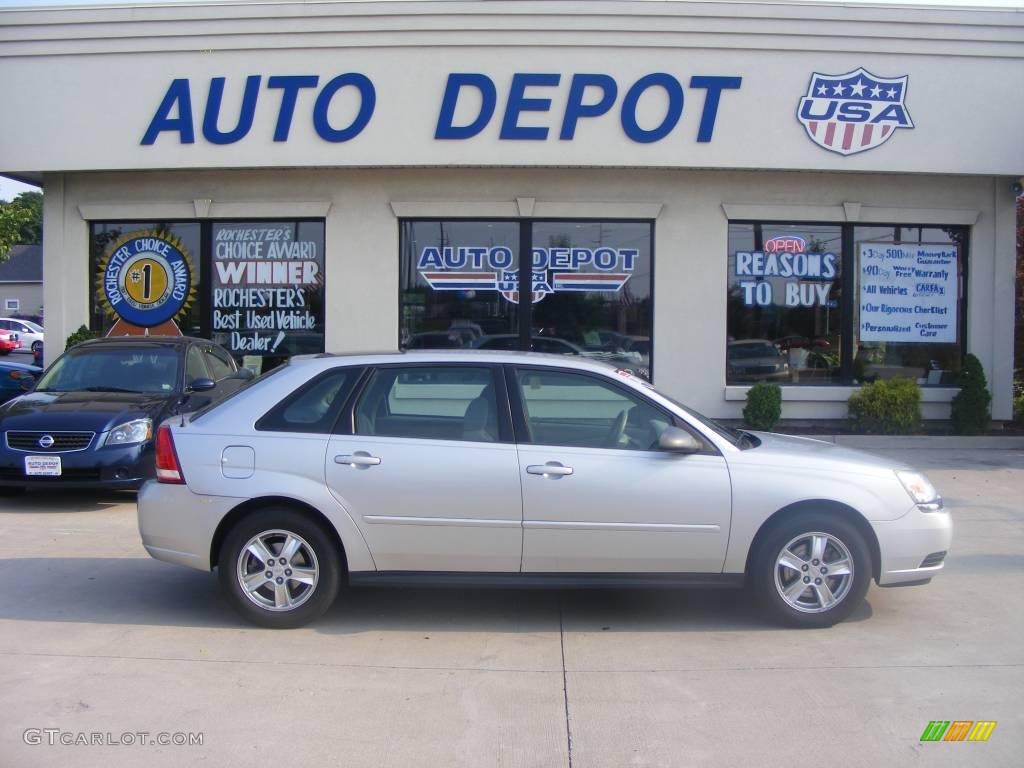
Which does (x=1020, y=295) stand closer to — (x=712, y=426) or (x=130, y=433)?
(x=712, y=426)

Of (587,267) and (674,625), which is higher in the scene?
(587,267)

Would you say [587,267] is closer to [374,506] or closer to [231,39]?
[231,39]

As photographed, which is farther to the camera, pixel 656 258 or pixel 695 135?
pixel 656 258

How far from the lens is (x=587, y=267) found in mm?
13688

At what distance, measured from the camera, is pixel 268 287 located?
14062 millimetres

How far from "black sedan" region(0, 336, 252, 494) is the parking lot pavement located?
5.83 ft

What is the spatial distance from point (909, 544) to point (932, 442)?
773cm

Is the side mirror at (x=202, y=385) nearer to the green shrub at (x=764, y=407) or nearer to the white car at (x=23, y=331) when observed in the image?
the green shrub at (x=764, y=407)

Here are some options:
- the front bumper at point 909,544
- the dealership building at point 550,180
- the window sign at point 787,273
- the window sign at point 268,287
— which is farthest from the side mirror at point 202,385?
the window sign at point 787,273

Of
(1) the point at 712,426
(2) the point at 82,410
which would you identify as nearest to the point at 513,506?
(1) the point at 712,426

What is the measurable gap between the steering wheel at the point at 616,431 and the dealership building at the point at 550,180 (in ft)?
24.7

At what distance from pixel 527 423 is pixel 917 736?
261cm

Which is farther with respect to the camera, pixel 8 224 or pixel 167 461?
pixel 8 224

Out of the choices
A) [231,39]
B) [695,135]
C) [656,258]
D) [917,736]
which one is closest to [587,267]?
[656,258]
